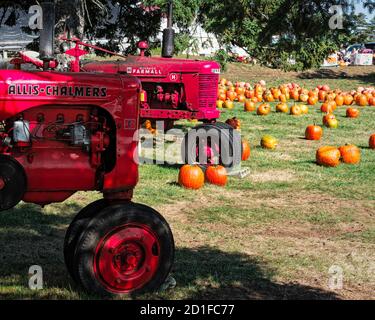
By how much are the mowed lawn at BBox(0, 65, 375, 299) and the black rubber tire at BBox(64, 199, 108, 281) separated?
197 mm

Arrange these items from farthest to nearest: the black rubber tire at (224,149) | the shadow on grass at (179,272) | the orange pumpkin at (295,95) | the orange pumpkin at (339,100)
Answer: the orange pumpkin at (295,95) < the orange pumpkin at (339,100) < the black rubber tire at (224,149) < the shadow on grass at (179,272)

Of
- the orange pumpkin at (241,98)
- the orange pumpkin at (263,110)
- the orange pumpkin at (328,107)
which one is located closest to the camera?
the orange pumpkin at (263,110)

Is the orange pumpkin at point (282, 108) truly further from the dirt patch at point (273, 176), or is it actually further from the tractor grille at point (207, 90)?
the dirt patch at point (273, 176)

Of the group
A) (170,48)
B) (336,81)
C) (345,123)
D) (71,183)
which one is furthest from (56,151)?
(336,81)

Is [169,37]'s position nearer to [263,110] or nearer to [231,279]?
[231,279]

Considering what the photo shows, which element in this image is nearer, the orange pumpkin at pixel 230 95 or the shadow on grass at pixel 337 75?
the orange pumpkin at pixel 230 95

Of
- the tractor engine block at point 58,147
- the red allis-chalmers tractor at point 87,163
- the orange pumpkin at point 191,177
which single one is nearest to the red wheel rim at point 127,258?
the red allis-chalmers tractor at point 87,163

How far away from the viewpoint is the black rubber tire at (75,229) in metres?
5.02

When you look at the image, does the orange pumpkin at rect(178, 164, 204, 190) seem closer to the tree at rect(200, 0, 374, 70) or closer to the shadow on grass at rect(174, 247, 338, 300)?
the tree at rect(200, 0, 374, 70)

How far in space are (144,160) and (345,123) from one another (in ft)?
24.7

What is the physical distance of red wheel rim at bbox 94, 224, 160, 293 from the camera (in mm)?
4887

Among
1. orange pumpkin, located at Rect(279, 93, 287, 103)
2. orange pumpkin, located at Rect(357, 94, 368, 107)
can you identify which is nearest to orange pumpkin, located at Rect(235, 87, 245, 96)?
orange pumpkin, located at Rect(279, 93, 287, 103)

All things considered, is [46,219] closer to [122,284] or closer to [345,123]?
[122,284]

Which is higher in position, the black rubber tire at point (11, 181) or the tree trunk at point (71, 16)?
the tree trunk at point (71, 16)
